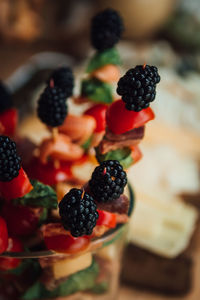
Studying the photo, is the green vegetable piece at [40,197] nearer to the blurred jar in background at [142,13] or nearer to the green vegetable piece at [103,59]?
the green vegetable piece at [103,59]

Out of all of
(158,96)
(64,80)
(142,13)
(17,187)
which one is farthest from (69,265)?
(142,13)

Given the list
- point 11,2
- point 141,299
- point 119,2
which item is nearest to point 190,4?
point 119,2

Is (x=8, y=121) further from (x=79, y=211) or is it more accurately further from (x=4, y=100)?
(x=79, y=211)

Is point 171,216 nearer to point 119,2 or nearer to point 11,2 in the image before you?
point 119,2

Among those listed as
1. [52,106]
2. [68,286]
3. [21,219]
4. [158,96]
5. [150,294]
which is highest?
[52,106]

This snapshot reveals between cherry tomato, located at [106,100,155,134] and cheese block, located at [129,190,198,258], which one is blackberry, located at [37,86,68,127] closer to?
cherry tomato, located at [106,100,155,134]

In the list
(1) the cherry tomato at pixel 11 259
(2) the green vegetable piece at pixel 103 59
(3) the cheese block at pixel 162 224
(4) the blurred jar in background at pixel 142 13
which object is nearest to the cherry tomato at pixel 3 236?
(1) the cherry tomato at pixel 11 259
